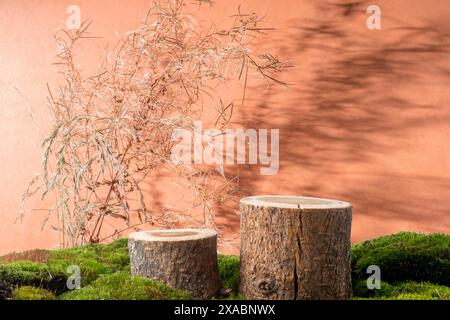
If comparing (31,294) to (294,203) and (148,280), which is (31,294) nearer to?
(148,280)

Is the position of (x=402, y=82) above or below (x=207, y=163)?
above

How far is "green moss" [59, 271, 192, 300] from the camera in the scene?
188 centimetres

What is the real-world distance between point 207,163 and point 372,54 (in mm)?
1487

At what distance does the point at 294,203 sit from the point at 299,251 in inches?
12.0

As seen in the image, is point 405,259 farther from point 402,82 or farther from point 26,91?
point 26,91

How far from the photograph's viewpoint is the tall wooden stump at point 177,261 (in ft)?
6.77

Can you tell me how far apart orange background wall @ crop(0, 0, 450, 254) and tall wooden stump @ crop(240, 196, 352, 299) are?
1.36 m

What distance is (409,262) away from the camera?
243 centimetres

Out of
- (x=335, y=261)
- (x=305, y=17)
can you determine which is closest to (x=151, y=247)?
(x=335, y=261)

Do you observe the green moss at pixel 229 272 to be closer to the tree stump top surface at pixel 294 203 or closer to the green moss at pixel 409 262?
the tree stump top surface at pixel 294 203

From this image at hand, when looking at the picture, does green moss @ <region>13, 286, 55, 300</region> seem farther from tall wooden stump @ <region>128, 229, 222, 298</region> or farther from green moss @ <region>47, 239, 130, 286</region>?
tall wooden stump @ <region>128, 229, 222, 298</region>

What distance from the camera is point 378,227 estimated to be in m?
3.38

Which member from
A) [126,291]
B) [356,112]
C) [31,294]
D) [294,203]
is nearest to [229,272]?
[294,203]

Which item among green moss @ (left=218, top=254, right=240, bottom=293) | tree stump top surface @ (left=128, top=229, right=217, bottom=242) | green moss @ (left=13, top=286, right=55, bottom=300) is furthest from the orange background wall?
green moss @ (left=13, top=286, right=55, bottom=300)
